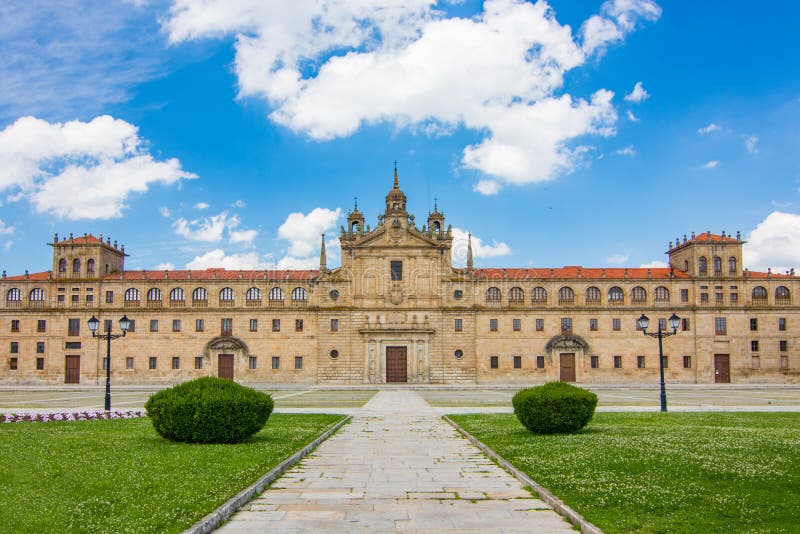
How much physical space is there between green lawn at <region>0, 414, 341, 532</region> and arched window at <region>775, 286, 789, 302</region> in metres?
59.0

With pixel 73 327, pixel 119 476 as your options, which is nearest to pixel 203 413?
pixel 119 476

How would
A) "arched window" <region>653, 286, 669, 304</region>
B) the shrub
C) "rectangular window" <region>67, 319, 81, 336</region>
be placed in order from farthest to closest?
"arched window" <region>653, 286, 669, 304</region> → "rectangular window" <region>67, 319, 81, 336</region> → the shrub

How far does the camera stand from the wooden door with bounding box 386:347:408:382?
6381cm

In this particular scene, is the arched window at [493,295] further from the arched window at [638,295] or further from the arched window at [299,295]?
the arched window at [299,295]

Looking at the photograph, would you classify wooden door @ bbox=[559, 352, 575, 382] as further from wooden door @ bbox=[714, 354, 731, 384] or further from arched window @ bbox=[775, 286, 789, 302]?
arched window @ bbox=[775, 286, 789, 302]

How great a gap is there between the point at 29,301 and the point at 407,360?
36.6 m

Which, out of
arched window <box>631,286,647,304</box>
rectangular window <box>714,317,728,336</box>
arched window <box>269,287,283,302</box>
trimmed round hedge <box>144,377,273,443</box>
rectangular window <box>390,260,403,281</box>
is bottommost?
trimmed round hedge <box>144,377,273,443</box>

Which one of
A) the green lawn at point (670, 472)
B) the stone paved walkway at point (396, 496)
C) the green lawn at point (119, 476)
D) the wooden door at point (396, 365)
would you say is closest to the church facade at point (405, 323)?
the wooden door at point (396, 365)

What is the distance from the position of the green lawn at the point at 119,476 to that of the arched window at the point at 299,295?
1737 inches

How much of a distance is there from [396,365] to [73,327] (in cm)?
3090

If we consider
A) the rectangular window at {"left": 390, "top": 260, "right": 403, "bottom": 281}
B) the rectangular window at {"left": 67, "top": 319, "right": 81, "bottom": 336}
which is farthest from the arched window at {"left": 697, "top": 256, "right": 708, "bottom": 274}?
the rectangular window at {"left": 67, "top": 319, "right": 81, "bottom": 336}

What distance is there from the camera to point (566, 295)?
65.8 m

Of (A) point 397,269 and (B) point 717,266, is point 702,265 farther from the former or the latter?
(A) point 397,269

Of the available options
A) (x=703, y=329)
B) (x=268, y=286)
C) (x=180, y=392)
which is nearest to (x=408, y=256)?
(x=268, y=286)
